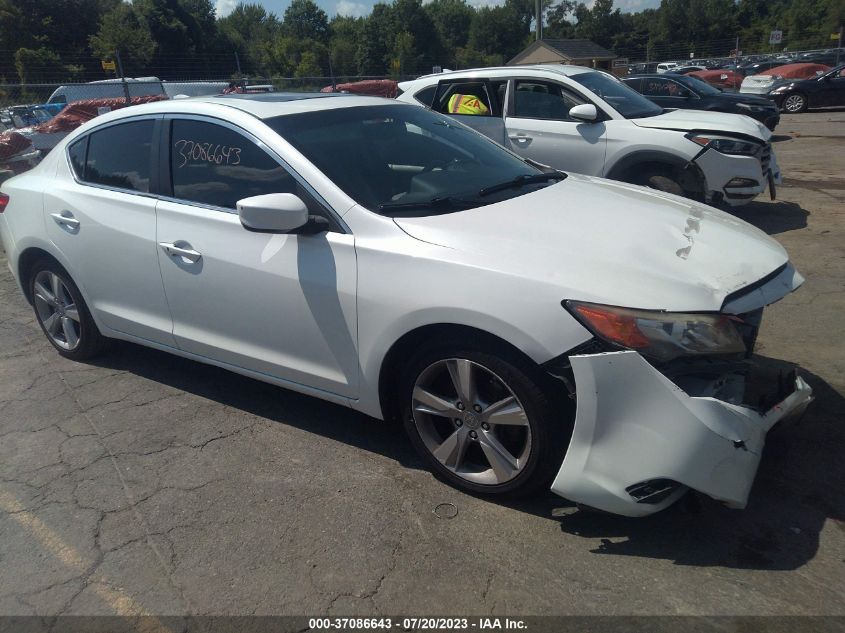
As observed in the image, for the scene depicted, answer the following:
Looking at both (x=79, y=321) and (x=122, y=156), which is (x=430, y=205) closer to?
(x=122, y=156)

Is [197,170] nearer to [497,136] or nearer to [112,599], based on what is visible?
[112,599]

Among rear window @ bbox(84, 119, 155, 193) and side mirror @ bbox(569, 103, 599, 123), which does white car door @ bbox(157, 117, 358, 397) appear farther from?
side mirror @ bbox(569, 103, 599, 123)

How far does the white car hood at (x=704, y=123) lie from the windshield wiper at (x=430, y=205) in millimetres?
4710

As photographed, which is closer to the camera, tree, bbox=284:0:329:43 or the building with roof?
the building with roof

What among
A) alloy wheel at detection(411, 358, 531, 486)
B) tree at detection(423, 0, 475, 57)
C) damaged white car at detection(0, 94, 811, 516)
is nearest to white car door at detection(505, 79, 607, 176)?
damaged white car at detection(0, 94, 811, 516)

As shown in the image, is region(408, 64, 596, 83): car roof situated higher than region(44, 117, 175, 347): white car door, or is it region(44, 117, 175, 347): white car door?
region(408, 64, 596, 83): car roof

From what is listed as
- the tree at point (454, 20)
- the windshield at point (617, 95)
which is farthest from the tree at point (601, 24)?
the windshield at point (617, 95)

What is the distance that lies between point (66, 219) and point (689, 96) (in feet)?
41.6

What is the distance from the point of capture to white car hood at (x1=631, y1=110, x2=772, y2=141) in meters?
7.23

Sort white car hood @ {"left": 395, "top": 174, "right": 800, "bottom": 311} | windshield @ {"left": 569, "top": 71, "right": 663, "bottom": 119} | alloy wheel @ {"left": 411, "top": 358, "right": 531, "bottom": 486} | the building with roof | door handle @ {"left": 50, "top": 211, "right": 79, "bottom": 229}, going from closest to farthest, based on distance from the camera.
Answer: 1. white car hood @ {"left": 395, "top": 174, "right": 800, "bottom": 311}
2. alloy wheel @ {"left": 411, "top": 358, "right": 531, "bottom": 486}
3. door handle @ {"left": 50, "top": 211, "right": 79, "bottom": 229}
4. windshield @ {"left": 569, "top": 71, "right": 663, "bottom": 119}
5. the building with roof

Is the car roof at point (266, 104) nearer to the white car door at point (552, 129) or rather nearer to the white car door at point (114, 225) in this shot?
the white car door at point (114, 225)

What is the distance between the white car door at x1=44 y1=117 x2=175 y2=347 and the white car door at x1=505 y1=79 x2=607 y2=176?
4.74 meters

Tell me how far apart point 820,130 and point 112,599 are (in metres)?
17.9

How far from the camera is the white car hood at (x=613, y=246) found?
2.66 m
